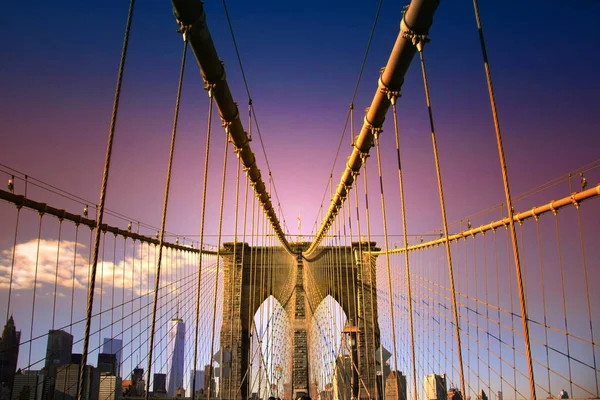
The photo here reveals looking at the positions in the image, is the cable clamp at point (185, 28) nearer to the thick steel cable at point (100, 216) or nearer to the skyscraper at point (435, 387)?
the thick steel cable at point (100, 216)

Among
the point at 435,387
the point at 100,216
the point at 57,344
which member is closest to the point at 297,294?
→ the point at 435,387

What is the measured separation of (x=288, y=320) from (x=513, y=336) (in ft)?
51.7

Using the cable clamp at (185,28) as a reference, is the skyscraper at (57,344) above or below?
below

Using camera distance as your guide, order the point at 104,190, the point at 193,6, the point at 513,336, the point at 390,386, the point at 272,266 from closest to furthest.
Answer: the point at 104,190
the point at 193,6
the point at 513,336
the point at 272,266
the point at 390,386

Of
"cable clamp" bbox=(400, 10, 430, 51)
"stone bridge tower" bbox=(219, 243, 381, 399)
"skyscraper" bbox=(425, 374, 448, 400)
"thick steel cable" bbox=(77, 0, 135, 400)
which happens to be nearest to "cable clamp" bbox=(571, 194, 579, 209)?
"cable clamp" bbox=(400, 10, 430, 51)

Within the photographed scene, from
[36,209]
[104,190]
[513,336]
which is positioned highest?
[36,209]

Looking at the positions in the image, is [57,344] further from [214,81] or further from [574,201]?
[574,201]

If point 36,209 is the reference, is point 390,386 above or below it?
below

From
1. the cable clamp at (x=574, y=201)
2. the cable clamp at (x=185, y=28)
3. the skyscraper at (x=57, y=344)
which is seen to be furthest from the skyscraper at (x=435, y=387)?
the cable clamp at (x=185, y=28)

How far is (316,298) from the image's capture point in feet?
81.0

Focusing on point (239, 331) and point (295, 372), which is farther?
point (239, 331)

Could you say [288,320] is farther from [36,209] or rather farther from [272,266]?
[36,209]

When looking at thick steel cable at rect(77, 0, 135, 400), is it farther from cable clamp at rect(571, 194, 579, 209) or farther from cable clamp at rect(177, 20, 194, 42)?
cable clamp at rect(571, 194, 579, 209)

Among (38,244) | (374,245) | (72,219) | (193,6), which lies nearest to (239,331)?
(374,245)
